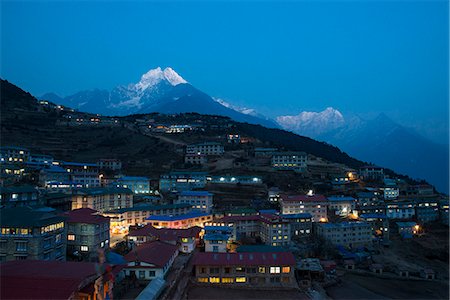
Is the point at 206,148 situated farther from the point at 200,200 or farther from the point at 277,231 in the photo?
the point at 277,231

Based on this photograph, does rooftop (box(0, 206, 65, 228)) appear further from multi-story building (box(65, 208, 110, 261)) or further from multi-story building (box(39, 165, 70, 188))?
multi-story building (box(39, 165, 70, 188))

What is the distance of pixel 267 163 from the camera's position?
53.0m

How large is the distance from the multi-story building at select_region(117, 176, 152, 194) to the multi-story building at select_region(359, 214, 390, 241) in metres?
23.2

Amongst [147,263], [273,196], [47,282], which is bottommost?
[147,263]

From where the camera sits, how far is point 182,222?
104ft

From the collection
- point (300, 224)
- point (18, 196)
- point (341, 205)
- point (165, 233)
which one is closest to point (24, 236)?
point (18, 196)

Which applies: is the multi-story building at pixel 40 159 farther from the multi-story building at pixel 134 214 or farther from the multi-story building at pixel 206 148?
the multi-story building at pixel 206 148

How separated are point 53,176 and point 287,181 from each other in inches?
1034

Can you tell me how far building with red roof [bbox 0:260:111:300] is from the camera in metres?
10.4

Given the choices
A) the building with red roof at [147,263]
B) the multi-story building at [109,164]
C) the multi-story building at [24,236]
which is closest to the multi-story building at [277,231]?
the building with red roof at [147,263]

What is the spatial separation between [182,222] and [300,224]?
10.3 meters

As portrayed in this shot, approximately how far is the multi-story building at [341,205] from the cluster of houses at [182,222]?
0.10 meters

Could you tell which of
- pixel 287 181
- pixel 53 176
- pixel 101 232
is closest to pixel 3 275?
pixel 101 232

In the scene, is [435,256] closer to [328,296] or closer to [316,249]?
[316,249]
